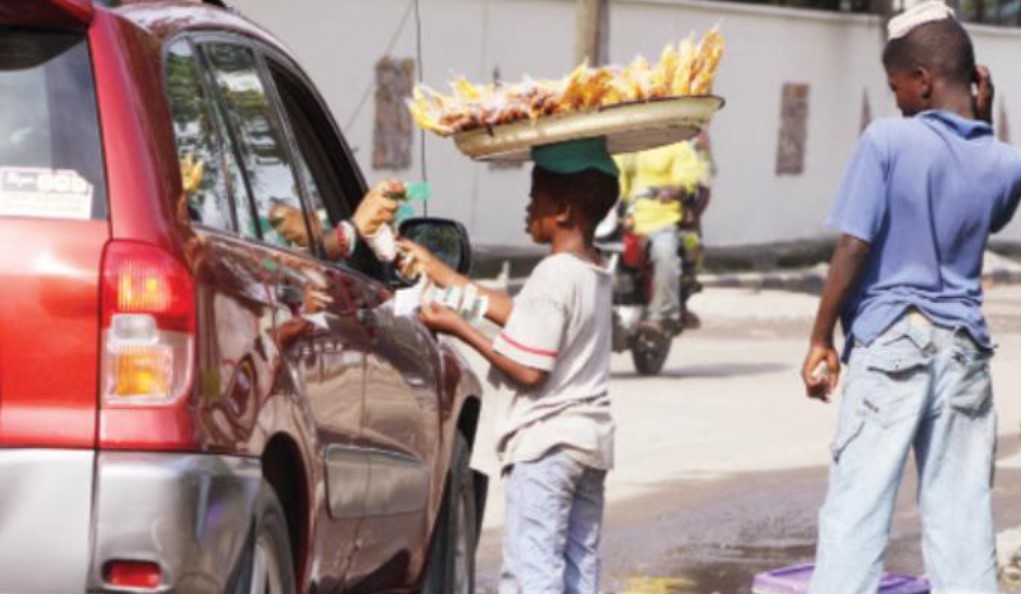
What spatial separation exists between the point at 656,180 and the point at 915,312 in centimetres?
1154

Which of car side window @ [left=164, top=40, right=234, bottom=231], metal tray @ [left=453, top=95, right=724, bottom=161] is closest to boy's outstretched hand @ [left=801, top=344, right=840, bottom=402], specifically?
metal tray @ [left=453, top=95, right=724, bottom=161]

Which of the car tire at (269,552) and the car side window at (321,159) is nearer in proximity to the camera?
the car tire at (269,552)

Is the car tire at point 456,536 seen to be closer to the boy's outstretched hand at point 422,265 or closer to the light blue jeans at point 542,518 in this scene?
the light blue jeans at point 542,518

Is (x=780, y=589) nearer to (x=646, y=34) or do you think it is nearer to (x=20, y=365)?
(x=20, y=365)

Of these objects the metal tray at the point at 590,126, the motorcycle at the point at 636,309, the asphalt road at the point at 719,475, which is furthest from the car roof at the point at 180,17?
the motorcycle at the point at 636,309

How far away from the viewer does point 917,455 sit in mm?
7113

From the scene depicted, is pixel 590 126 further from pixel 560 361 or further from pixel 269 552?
pixel 269 552

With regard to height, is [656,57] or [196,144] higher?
[196,144]

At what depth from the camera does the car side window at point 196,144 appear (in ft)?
18.4

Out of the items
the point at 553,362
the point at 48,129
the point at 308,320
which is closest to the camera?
the point at 48,129

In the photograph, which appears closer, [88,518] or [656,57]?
[88,518]

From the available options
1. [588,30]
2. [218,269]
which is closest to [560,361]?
[218,269]

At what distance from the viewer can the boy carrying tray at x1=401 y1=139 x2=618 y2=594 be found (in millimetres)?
6801

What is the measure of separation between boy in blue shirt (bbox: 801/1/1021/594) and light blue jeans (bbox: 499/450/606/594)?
2.04 feet
